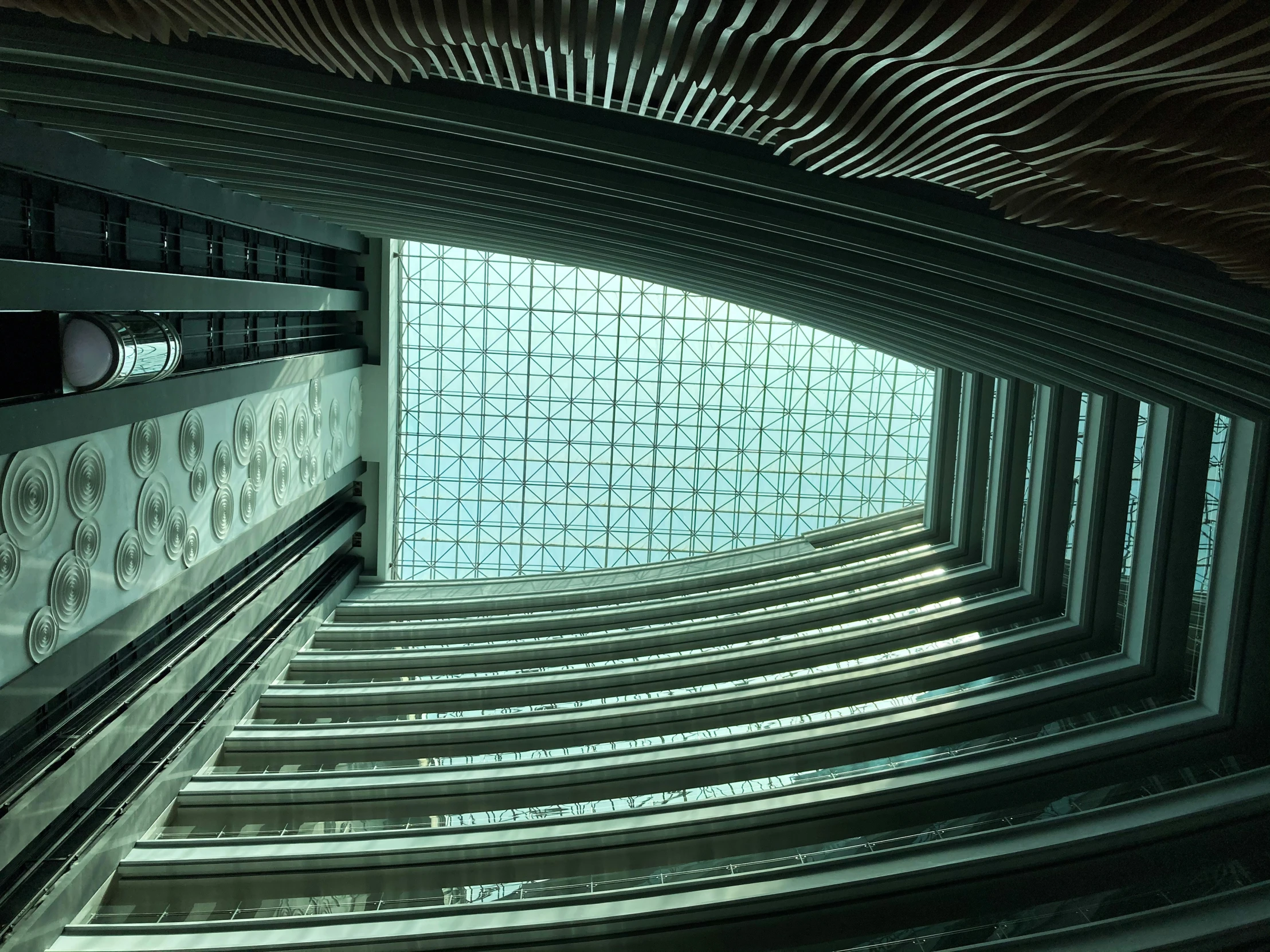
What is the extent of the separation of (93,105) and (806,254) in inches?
443

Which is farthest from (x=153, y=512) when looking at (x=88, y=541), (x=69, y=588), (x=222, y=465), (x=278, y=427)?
(x=278, y=427)

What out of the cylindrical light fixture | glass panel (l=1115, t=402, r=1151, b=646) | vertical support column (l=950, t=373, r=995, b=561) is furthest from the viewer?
vertical support column (l=950, t=373, r=995, b=561)

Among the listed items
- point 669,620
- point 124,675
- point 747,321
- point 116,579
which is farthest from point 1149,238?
point 747,321

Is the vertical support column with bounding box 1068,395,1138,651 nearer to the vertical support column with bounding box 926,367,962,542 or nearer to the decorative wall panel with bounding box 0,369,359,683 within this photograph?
the vertical support column with bounding box 926,367,962,542

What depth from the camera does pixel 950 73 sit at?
608 cm

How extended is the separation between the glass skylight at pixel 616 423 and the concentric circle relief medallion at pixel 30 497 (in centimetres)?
2534

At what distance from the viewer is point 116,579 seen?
16578 millimetres

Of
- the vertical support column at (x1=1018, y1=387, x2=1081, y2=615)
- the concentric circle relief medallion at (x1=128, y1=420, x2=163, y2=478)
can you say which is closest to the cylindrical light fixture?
the concentric circle relief medallion at (x1=128, y1=420, x2=163, y2=478)

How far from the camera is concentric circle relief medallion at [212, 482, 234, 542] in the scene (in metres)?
21.1

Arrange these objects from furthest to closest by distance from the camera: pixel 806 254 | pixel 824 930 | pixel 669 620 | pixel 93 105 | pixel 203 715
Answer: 1. pixel 669 620
2. pixel 203 715
3. pixel 824 930
4. pixel 806 254
5. pixel 93 105

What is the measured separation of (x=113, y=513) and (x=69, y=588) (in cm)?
196

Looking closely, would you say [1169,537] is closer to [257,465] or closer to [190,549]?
[190,549]

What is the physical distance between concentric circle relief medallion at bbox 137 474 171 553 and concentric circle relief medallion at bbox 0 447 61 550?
2959 millimetres

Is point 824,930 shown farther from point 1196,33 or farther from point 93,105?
point 93,105
